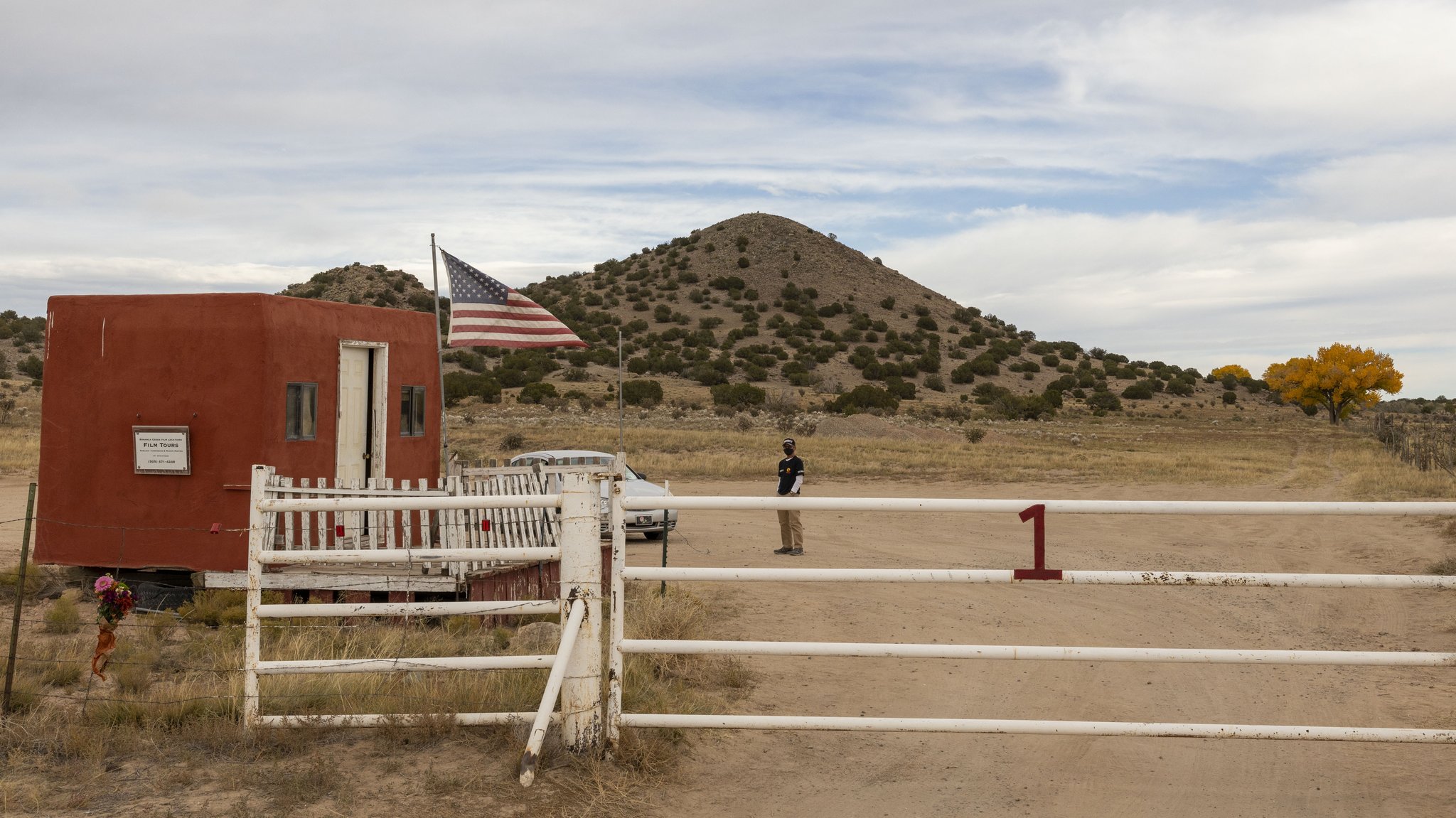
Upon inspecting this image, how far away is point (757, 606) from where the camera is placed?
1148 cm

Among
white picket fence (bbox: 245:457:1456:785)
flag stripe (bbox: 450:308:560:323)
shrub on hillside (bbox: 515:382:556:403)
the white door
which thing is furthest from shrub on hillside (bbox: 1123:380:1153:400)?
white picket fence (bbox: 245:457:1456:785)

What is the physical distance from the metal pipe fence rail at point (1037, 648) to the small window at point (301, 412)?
285 inches

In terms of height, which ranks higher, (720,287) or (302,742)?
(720,287)

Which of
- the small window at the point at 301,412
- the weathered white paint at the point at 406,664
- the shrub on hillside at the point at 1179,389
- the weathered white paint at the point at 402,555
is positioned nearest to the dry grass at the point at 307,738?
the weathered white paint at the point at 406,664

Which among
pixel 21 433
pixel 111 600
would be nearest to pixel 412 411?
pixel 111 600

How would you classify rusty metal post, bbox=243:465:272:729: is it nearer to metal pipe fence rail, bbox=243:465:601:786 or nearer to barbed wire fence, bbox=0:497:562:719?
metal pipe fence rail, bbox=243:465:601:786

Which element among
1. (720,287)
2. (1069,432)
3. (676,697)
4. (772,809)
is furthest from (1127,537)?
(720,287)

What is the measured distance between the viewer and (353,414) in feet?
41.3

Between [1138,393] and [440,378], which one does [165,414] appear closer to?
[440,378]

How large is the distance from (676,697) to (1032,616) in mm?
5221

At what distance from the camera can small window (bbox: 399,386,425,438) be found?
13.3 m

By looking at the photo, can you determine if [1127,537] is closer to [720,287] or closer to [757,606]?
[757,606]

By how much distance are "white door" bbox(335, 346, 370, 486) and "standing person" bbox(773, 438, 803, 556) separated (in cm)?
566

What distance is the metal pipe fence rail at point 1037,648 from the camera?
5012mm
